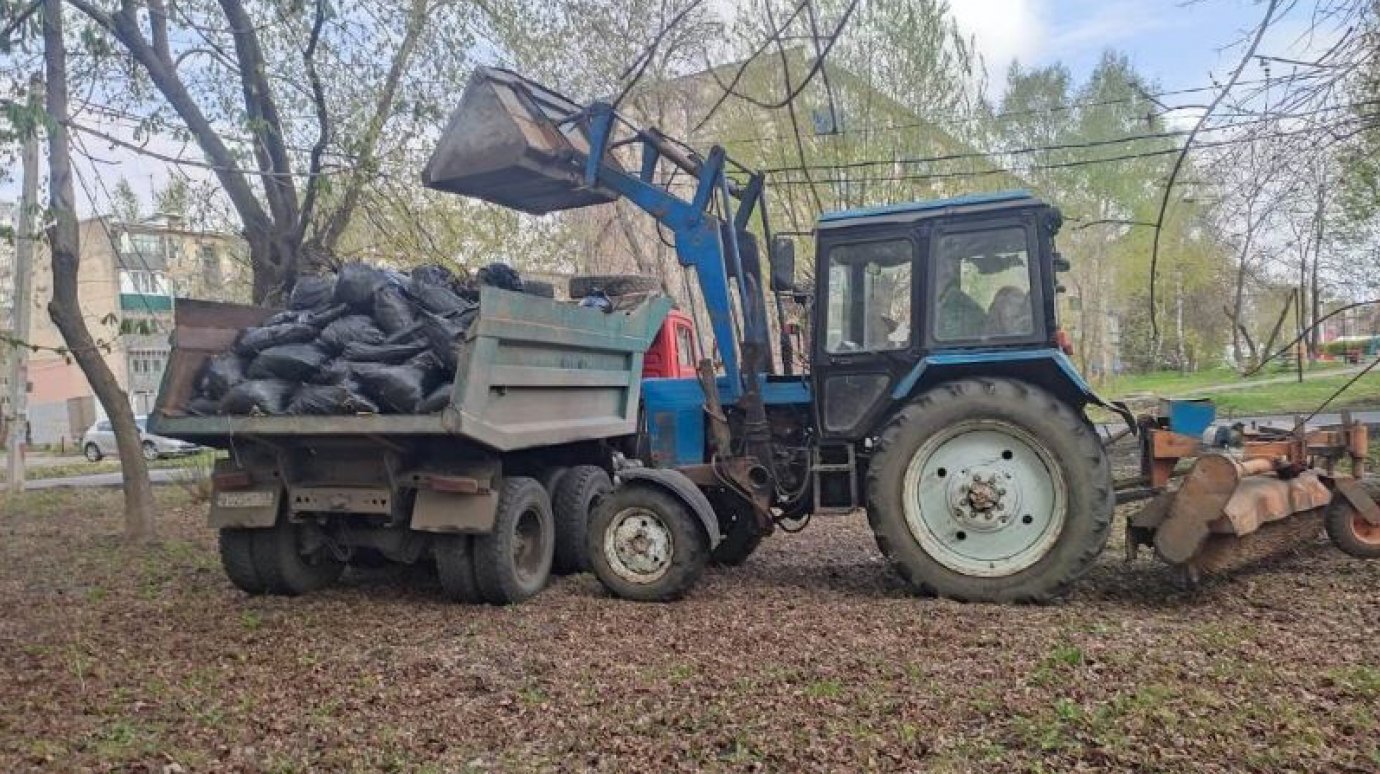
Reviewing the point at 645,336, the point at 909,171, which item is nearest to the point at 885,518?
the point at 645,336

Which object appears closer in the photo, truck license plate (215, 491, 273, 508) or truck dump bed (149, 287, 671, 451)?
truck dump bed (149, 287, 671, 451)

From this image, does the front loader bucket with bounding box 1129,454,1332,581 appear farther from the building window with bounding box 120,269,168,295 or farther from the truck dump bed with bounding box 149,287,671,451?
the building window with bounding box 120,269,168,295

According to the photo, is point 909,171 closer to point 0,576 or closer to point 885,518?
point 885,518

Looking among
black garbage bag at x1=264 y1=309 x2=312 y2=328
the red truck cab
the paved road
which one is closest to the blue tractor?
black garbage bag at x1=264 y1=309 x2=312 y2=328

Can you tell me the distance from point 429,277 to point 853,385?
265 centimetres

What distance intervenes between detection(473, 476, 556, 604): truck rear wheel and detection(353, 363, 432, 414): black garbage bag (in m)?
0.80

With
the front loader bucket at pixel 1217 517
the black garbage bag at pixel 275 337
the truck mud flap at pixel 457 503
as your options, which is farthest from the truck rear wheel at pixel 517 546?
the front loader bucket at pixel 1217 517

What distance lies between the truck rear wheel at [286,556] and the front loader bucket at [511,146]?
2301 millimetres

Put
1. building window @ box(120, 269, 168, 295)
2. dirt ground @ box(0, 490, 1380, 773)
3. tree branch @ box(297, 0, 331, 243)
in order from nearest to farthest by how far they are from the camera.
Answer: dirt ground @ box(0, 490, 1380, 773) < building window @ box(120, 269, 168, 295) < tree branch @ box(297, 0, 331, 243)

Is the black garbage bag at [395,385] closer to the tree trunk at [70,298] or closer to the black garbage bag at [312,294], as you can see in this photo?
the black garbage bag at [312,294]

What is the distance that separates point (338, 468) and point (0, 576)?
395cm

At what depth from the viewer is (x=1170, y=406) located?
6.16 metres

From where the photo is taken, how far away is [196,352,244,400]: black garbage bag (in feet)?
18.9

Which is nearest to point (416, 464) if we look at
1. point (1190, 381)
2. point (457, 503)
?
point (457, 503)
